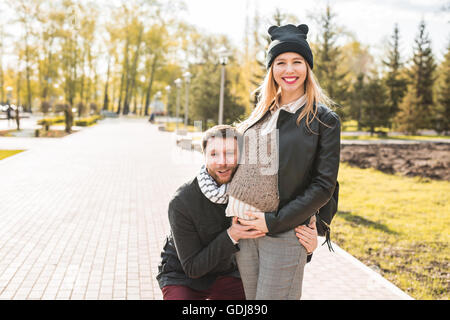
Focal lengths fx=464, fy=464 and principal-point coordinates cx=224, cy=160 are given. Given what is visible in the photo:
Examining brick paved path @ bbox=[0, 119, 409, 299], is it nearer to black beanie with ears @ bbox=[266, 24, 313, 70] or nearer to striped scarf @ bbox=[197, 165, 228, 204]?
striped scarf @ bbox=[197, 165, 228, 204]

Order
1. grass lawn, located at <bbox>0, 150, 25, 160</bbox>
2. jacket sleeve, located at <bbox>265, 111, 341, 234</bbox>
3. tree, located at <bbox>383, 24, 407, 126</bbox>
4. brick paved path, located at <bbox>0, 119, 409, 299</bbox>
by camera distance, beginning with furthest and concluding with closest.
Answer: tree, located at <bbox>383, 24, 407, 126</bbox> → grass lawn, located at <bbox>0, 150, 25, 160</bbox> → brick paved path, located at <bbox>0, 119, 409, 299</bbox> → jacket sleeve, located at <bbox>265, 111, 341, 234</bbox>

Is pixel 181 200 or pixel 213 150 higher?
pixel 213 150

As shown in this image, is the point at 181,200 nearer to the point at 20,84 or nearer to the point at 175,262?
the point at 175,262

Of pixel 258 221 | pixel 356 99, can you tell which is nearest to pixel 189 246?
pixel 258 221

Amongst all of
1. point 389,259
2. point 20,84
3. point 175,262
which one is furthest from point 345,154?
point 20,84

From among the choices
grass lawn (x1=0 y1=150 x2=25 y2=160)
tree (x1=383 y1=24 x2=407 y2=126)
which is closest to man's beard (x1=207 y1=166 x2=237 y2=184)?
grass lawn (x1=0 y1=150 x2=25 y2=160)

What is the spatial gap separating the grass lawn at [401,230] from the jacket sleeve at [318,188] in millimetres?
3251

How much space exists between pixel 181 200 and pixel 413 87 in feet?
135

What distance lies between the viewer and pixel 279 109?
90.1 inches

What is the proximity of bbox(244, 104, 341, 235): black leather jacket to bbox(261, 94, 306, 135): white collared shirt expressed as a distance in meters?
0.04

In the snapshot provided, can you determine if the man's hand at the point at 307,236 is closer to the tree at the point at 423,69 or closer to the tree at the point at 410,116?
the tree at the point at 410,116

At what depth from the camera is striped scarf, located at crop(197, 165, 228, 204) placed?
2.46 m

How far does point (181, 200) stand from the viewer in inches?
103

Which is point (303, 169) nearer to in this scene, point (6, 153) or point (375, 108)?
point (6, 153)
